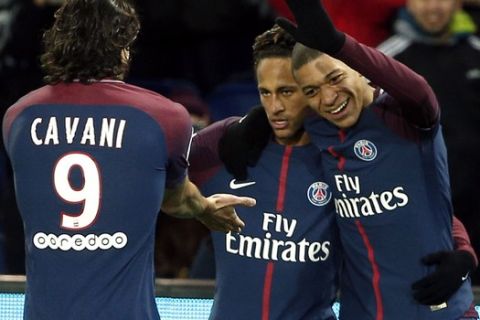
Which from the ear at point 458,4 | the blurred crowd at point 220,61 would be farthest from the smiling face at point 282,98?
the ear at point 458,4

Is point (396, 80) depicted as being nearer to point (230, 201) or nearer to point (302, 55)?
point (302, 55)

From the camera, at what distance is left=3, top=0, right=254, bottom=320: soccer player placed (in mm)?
3439

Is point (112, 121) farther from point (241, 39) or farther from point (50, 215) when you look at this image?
point (241, 39)

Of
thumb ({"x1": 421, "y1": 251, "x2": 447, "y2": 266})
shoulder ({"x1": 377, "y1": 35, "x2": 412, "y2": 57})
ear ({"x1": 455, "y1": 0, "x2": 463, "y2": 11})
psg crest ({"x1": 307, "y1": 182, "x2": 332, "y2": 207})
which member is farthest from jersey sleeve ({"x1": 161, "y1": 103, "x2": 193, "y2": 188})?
ear ({"x1": 455, "y1": 0, "x2": 463, "y2": 11})

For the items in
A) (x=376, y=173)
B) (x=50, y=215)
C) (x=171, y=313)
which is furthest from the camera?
(x=171, y=313)

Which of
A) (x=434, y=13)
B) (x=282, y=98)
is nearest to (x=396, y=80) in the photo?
(x=282, y=98)

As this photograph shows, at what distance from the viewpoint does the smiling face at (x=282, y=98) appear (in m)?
3.87

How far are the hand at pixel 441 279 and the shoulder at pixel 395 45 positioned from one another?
5.50ft

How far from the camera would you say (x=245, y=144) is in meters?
3.90

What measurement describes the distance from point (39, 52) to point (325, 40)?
2.78 m

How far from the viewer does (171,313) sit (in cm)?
430

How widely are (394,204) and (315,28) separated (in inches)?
18.7

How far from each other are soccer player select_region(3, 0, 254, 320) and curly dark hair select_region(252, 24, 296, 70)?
Result: 17.5 inches

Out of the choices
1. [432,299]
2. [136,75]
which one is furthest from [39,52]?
[432,299]
